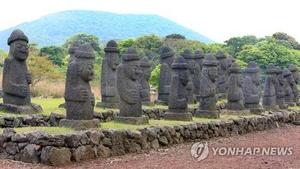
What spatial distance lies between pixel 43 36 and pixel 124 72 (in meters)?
133

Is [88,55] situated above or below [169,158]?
above

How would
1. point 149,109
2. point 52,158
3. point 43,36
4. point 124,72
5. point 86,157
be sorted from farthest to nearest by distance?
point 43,36, point 149,109, point 124,72, point 86,157, point 52,158

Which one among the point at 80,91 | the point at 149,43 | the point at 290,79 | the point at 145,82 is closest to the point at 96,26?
the point at 149,43

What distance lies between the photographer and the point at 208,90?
1852 centimetres

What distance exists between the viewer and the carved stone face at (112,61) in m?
18.8

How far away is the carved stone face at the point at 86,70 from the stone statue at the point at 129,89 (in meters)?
1.92

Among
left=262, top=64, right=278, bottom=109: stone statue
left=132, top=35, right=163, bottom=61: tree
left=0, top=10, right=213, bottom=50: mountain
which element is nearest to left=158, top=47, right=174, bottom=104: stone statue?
left=262, top=64, right=278, bottom=109: stone statue

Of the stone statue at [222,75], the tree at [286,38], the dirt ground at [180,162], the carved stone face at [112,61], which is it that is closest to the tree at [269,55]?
the tree at [286,38]

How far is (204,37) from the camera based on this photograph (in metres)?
183

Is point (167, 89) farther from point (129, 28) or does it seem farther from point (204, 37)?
point (204, 37)

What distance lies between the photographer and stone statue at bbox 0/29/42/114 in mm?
15414

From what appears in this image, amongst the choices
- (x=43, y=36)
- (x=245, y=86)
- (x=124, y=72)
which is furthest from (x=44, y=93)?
(x=43, y=36)

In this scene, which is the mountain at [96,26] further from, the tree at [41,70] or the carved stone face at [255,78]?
the carved stone face at [255,78]

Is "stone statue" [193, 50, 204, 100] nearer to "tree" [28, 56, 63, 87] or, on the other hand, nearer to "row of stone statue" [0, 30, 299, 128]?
"row of stone statue" [0, 30, 299, 128]
